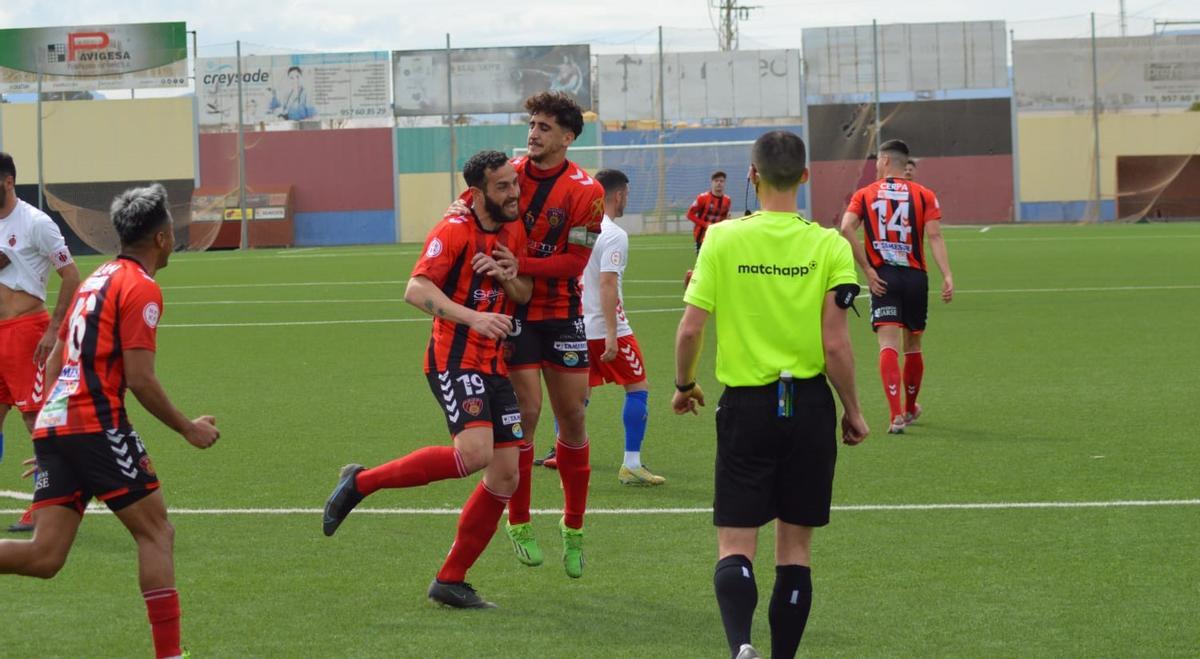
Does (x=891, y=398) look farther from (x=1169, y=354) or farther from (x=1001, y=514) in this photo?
(x=1169, y=354)

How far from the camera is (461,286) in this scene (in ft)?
21.4

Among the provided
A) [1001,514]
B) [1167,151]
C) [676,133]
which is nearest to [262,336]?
[1001,514]

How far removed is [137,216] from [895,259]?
24.6 feet

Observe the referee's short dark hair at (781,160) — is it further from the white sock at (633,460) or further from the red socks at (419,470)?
the white sock at (633,460)

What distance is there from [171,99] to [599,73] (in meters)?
16.2

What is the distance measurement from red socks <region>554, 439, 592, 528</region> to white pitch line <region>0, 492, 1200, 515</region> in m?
1.34

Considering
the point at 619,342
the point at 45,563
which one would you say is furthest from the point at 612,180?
the point at 45,563

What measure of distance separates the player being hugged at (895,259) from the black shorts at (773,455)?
21.1ft

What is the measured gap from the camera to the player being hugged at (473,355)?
6.45 m

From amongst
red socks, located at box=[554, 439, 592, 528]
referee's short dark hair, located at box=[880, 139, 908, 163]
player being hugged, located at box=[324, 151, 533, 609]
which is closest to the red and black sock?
referee's short dark hair, located at box=[880, 139, 908, 163]

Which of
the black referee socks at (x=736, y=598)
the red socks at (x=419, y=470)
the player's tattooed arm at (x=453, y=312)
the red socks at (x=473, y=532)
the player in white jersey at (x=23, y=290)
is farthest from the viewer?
the player in white jersey at (x=23, y=290)

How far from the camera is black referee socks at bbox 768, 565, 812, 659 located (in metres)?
5.21

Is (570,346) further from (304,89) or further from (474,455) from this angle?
(304,89)

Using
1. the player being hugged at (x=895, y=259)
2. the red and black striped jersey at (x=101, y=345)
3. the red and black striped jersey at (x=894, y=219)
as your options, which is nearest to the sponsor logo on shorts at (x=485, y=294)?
the red and black striped jersey at (x=101, y=345)
